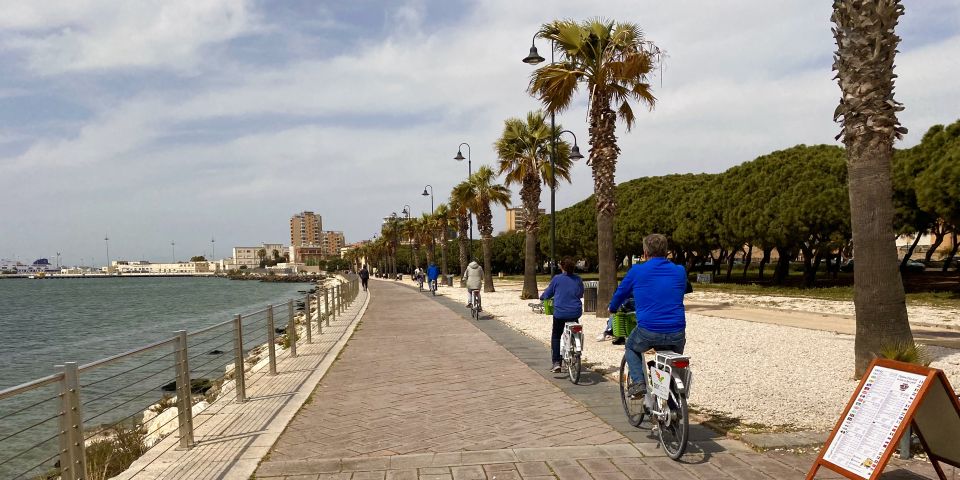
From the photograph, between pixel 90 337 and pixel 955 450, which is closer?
pixel 955 450

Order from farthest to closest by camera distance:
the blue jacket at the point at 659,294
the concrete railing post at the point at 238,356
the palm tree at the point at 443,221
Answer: the palm tree at the point at 443,221 < the concrete railing post at the point at 238,356 < the blue jacket at the point at 659,294

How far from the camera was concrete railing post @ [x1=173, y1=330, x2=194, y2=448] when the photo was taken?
6.00 metres

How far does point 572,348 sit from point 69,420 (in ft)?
18.6

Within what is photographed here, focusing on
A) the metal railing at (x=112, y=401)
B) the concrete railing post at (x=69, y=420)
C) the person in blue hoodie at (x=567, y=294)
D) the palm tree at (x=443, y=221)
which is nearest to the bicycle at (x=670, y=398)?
the person in blue hoodie at (x=567, y=294)

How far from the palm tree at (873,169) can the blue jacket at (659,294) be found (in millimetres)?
4011

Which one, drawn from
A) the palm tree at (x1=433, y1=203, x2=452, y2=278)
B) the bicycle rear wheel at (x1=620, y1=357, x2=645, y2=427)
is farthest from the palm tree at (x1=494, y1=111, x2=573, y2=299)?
the palm tree at (x1=433, y1=203, x2=452, y2=278)

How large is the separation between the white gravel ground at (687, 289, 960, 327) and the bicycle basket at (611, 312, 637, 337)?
38.7 feet

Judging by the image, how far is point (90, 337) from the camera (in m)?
35.9

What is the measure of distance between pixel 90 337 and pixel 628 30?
32059 mm

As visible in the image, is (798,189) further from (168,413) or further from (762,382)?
(168,413)

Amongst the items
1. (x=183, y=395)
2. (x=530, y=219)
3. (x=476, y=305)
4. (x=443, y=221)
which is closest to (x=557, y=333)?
(x=183, y=395)

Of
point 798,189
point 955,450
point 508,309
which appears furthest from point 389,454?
point 798,189

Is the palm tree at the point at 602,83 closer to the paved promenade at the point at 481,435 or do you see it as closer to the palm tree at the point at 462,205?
the paved promenade at the point at 481,435

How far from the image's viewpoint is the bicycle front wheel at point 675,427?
505 cm
